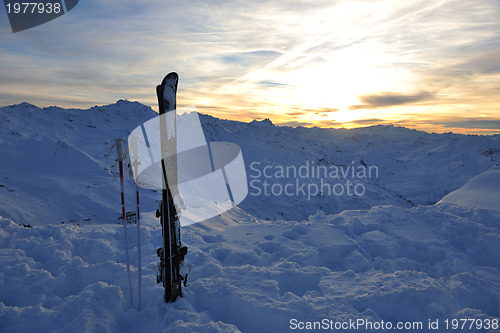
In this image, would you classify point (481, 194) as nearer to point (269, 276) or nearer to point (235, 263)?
point (269, 276)

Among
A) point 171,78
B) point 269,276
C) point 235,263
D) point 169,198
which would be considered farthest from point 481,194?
point 171,78

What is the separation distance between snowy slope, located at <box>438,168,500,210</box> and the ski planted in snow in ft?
32.4

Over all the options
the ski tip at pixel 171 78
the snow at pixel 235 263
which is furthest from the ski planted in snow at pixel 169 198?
the snow at pixel 235 263

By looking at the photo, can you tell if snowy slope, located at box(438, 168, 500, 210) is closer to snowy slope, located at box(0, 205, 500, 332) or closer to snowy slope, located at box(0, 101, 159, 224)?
snowy slope, located at box(0, 205, 500, 332)

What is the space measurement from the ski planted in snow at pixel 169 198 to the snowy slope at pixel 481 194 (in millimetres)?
9875

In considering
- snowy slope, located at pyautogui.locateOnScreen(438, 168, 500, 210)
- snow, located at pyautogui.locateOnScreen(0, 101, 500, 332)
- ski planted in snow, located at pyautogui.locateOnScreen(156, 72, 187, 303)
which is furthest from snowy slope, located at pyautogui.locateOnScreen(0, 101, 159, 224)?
snowy slope, located at pyautogui.locateOnScreen(438, 168, 500, 210)

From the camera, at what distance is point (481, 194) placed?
10312 millimetres

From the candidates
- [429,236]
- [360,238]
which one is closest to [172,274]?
[360,238]

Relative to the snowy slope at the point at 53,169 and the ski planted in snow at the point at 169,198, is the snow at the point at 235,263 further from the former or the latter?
the ski planted in snow at the point at 169,198

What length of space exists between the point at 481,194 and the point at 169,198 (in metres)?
11.6

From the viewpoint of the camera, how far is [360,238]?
25.3ft

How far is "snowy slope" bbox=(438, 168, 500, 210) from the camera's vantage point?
30.5ft

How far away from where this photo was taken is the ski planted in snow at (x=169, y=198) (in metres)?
4.23

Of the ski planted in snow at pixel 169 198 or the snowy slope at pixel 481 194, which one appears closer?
the ski planted in snow at pixel 169 198
